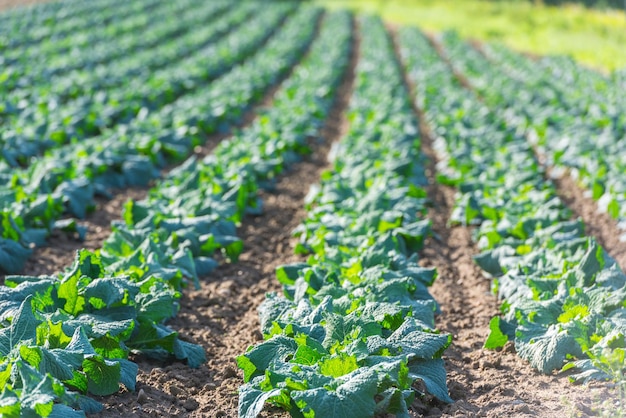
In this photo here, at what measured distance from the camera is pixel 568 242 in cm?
534

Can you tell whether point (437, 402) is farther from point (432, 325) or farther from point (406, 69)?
point (406, 69)

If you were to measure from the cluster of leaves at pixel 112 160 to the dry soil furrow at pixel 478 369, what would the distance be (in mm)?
3291

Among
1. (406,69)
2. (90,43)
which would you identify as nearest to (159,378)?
(406,69)

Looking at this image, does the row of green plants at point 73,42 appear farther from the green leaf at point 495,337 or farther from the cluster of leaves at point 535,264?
the green leaf at point 495,337

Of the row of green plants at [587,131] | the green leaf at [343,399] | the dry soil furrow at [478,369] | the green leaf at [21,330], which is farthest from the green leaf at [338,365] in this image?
the row of green plants at [587,131]

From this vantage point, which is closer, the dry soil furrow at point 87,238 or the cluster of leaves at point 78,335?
the cluster of leaves at point 78,335

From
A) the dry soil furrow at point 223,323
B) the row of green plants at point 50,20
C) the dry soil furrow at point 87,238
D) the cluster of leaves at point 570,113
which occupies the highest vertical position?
the row of green plants at point 50,20

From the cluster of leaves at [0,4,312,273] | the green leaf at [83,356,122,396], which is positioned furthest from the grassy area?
the green leaf at [83,356,122,396]

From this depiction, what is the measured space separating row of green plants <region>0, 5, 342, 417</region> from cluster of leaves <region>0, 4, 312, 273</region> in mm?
767

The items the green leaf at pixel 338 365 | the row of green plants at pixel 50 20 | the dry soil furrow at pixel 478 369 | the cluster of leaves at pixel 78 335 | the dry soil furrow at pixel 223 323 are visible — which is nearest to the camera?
the cluster of leaves at pixel 78 335

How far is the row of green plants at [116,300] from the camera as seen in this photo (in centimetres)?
334

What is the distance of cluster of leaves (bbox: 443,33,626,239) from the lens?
26.2 ft

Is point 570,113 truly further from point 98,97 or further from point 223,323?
point 223,323

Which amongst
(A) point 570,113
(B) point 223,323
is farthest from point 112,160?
(A) point 570,113
